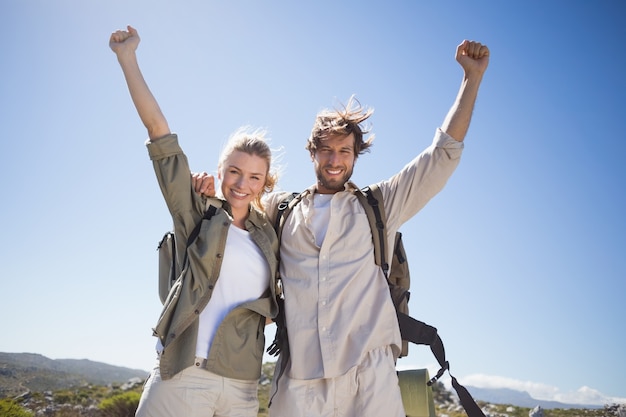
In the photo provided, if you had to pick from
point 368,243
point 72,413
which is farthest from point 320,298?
point 72,413

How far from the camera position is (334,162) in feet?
16.4

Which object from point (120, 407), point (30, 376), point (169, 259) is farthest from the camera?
→ point (30, 376)

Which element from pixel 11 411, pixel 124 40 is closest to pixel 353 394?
pixel 124 40

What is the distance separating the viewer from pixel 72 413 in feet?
52.5

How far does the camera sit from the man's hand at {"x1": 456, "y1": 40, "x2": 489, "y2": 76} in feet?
15.7

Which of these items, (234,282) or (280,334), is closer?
(234,282)

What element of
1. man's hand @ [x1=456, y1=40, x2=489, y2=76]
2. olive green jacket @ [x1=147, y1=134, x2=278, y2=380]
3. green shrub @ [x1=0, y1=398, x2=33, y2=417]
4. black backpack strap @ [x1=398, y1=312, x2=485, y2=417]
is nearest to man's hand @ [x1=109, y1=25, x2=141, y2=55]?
olive green jacket @ [x1=147, y1=134, x2=278, y2=380]

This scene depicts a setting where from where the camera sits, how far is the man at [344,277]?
4.17m

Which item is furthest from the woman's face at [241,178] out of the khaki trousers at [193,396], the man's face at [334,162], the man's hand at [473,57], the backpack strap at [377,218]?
the man's hand at [473,57]

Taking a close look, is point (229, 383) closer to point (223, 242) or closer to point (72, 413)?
point (223, 242)

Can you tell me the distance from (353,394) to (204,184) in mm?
2146

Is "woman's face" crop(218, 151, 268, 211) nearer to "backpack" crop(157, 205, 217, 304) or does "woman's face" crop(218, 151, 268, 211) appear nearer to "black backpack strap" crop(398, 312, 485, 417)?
"backpack" crop(157, 205, 217, 304)

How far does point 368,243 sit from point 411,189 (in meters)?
0.70

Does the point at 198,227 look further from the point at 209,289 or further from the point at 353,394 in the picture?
the point at 353,394
